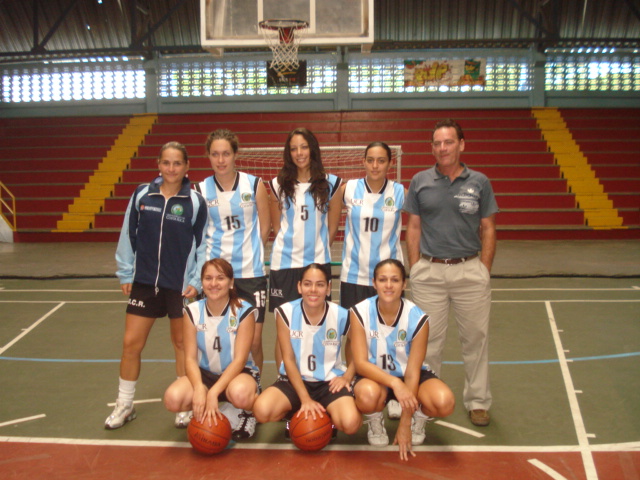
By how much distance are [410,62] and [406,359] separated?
14.2 metres

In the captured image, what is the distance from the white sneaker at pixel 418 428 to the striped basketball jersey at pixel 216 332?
47.3 inches

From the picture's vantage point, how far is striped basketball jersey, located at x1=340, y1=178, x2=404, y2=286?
13.0 ft

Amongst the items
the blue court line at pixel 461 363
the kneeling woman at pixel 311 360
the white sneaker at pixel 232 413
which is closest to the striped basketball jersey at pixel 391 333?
the kneeling woman at pixel 311 360

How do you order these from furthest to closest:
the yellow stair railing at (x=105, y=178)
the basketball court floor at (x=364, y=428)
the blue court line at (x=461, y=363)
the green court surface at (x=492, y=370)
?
the yellow stair railing at (x=105, y=178) → the blue court line at (x=461, y=363) → the green court surface at (x=492, y=370) → the basketball court floor at (x=364, y=428)

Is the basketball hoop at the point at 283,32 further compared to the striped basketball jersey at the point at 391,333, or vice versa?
the basketball hoop at the point at 283,32

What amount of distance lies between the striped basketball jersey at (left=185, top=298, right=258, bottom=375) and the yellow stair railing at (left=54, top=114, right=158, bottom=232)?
10.0 metres

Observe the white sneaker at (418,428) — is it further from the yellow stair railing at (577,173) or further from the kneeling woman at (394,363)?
the yellow stair railing at (577,173)

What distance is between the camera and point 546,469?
3121 millimetres

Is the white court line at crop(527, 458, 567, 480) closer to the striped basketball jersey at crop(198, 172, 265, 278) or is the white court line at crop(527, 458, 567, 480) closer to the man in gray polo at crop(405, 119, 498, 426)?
the man in gray polo at crop(405, 119, 498, 426)

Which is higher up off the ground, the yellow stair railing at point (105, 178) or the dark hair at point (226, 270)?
the yellow stair railing at point (105, 178)

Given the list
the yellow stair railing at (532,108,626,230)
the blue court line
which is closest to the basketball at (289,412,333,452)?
the blue court line

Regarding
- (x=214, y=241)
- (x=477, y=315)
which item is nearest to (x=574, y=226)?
(x=477, y=315)

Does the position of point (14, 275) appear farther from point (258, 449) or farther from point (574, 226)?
point (574, 226)

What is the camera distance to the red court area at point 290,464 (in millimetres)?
3082
